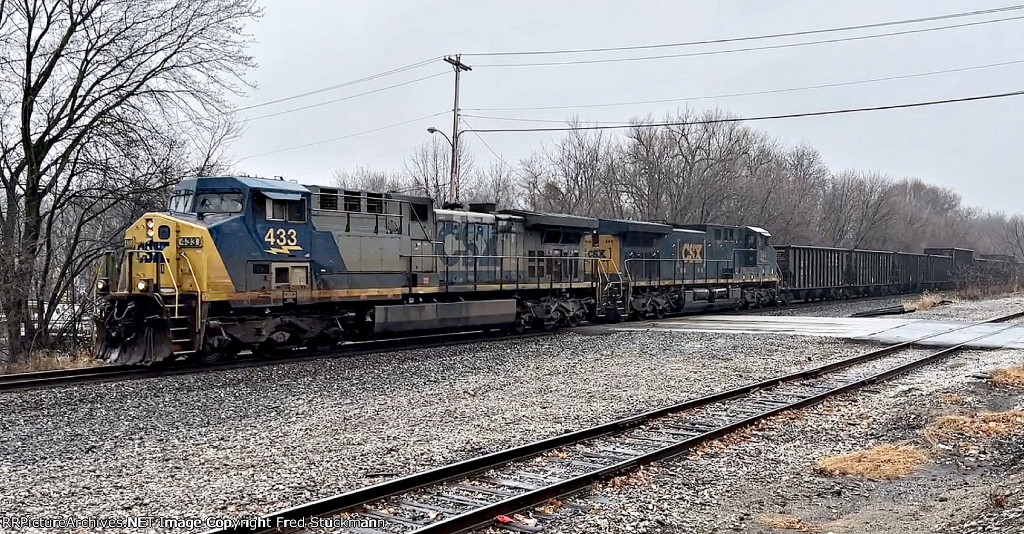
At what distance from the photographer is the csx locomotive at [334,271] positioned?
497 inches

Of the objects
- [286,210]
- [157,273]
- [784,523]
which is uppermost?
[286,210]

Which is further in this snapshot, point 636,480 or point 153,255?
point 153,255

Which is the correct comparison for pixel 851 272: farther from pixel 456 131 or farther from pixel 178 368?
pixel 178 368

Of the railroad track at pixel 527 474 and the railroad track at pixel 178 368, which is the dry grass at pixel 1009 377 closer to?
the railroad track at pixel 527 474

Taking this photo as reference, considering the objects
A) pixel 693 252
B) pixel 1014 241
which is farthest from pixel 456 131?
pixel 1014 241

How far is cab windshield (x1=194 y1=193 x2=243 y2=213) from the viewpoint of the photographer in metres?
13.1

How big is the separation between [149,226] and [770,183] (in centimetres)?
5005

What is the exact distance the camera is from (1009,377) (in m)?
12.1

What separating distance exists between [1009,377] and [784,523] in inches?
327

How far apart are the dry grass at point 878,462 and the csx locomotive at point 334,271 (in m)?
9.31

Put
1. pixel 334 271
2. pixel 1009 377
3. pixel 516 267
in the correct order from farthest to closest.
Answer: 1. pixel 516 267
2. pixel 334 271
3. pixel 1009 377

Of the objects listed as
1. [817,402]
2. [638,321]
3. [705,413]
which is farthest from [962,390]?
[638,321]

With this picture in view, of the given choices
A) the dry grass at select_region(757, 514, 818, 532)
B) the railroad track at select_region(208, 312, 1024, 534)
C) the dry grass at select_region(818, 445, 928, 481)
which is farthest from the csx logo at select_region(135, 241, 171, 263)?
the dry grass at select_region(757, 514, 818, 532)

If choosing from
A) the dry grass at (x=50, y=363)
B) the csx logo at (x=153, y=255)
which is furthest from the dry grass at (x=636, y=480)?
the dry grass at (x=50, y=363)
